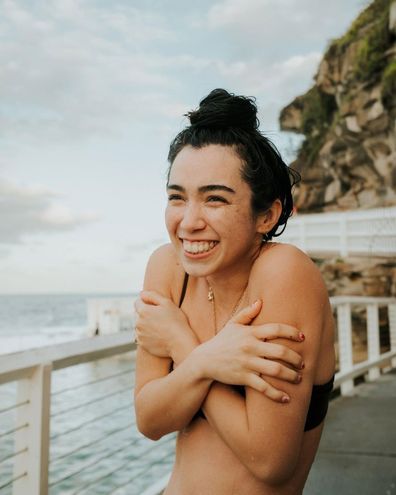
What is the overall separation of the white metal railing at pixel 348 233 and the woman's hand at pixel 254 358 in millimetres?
12746

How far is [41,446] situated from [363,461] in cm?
211

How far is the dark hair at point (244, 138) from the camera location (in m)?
1.25

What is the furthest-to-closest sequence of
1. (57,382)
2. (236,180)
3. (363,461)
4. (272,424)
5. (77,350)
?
(57,382)
(363,461)
(77,350)
(236,180)
(272,424)

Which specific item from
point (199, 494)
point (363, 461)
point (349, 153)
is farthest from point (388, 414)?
point (349, 153)

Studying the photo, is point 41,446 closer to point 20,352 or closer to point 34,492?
point 34,492

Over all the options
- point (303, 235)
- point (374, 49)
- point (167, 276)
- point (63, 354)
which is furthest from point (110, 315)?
point (167, 276)

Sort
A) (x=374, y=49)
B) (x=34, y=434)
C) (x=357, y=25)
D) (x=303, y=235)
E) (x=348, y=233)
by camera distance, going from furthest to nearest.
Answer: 1. (x=357, y=25)
2. (x=303, y=235)
3. (x=374, y=49)
4. (x=348, y=233)
5. (x=34, y=434)

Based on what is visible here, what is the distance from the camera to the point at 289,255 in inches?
50.2

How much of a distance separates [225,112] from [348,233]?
14566mm

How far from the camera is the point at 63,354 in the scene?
194 centimetres

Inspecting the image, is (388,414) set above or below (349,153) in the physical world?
below

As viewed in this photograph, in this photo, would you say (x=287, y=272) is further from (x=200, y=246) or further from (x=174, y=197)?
(x=174, y=197)

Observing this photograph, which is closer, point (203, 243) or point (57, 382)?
point (203, 243)

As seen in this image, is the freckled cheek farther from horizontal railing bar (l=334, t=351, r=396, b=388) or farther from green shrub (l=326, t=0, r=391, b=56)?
green shrub (l=326, t=0, r=391, b=56)
